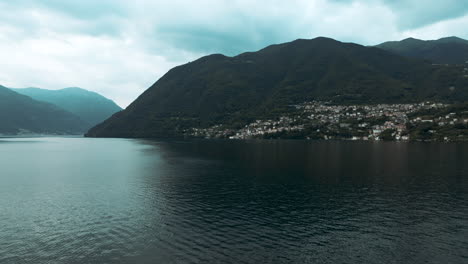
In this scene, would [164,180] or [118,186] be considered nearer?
[118,186]

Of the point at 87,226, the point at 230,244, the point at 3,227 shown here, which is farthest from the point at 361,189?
the point at 3,227

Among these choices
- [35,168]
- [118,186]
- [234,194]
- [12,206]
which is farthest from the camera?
[35,168]

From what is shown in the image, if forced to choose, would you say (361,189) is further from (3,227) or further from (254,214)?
(3,227)

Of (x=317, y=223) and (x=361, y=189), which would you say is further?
(x=361, y=189)

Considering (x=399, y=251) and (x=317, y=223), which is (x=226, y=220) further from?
(x=399, y=251)

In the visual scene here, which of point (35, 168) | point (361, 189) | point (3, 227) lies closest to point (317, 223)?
point (361, 189)

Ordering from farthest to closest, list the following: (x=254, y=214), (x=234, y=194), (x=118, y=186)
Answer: (x=118, y=186)
(x=234, y=194)
(x=254, y=214)
